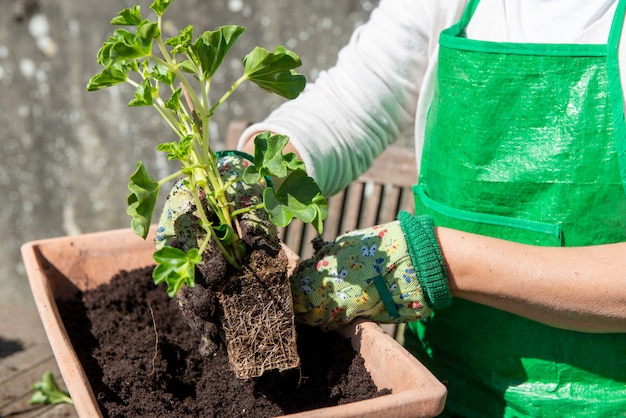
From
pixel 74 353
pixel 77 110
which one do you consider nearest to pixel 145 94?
pixel 74 353

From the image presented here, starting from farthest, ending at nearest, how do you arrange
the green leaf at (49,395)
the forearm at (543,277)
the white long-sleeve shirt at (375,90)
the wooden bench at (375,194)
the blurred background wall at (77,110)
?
the blurred background wall at (77,110), the wooden bench at (375,194), the green leaf at (49,395), the white long-sleeve shirt at (375,90), the forearm at (543,277)

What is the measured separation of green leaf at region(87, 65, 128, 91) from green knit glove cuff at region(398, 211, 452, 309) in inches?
15.7

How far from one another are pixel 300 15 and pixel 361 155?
2.92ft

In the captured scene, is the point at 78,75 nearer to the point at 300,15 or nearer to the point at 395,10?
the point at 300,15

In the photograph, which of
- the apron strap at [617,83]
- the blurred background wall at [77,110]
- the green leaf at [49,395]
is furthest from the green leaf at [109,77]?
the blurred background wall at [77,110]

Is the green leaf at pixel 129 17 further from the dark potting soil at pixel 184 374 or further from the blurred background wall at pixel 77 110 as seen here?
the blurred background wall at pixel 77 110

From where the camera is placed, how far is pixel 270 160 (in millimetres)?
780

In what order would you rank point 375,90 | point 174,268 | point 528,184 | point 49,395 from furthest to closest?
point 49,395 → point 375,90 → point 528,184 → point 174,268

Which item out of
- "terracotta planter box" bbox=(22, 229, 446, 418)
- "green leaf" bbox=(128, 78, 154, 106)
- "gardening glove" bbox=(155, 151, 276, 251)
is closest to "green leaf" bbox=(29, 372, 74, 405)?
"terracotta planter box" bbox=(22, 229, 446, 418)

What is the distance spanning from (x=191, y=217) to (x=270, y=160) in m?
0.15

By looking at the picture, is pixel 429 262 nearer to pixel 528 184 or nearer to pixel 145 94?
pixel 528 184

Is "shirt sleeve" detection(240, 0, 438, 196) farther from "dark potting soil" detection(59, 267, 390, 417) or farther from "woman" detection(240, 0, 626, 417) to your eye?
"dark potting soil" detection(59, 267, 390, 417)

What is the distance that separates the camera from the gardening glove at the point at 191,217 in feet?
Result: 2.83

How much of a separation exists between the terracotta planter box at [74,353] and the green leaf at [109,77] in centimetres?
33
